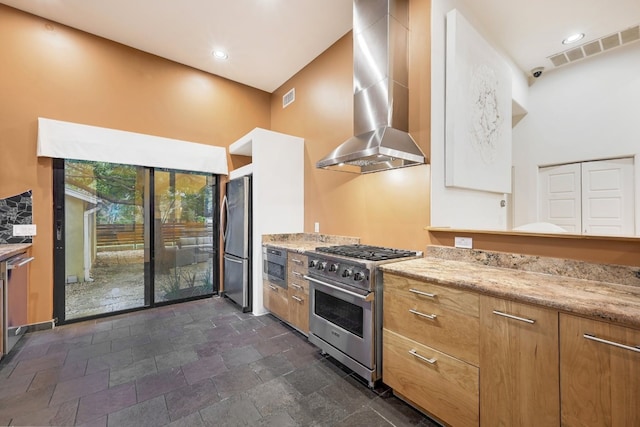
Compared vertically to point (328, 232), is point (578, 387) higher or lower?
lower

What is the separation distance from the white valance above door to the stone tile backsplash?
0.52 meters

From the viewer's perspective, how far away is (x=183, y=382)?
2.04 meters

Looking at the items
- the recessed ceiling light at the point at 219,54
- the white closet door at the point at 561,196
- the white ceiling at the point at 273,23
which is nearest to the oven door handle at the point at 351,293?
the white ceiling at the point at 273,23

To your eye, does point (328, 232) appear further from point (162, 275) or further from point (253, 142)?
point (162, 275)

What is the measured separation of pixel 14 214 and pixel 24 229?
179 mm

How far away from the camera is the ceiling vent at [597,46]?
302cm

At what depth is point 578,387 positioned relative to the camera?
1.11 meters


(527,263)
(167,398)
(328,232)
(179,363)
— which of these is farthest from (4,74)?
(527,263)

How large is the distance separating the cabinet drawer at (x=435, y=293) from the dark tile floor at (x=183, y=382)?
2.56 feet

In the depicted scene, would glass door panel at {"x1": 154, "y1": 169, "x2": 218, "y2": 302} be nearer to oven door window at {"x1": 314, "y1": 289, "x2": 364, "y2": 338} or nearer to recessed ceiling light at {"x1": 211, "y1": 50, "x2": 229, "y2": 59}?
recessed ceiling light at {"x1": 211, "y1": 50, "x2": 229, "y2": 59}

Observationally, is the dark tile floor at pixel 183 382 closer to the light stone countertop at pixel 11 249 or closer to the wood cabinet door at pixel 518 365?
the wood cabinet door at pixel 518 365

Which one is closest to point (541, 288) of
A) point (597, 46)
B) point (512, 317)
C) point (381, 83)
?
point (512, 317)

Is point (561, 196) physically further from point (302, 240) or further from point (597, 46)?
point (302, 240)

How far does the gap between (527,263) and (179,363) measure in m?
2.85
